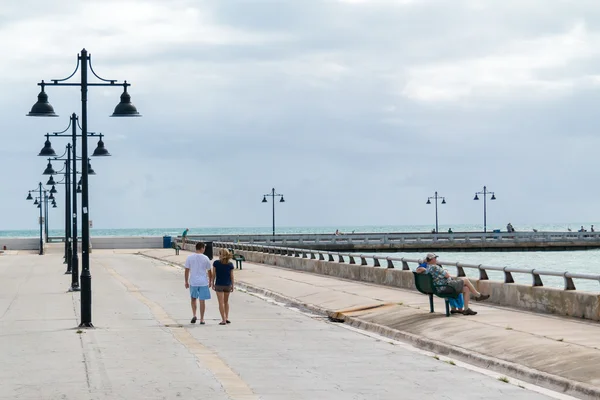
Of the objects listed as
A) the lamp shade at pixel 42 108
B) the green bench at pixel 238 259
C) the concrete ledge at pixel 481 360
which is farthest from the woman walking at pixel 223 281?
the green bench at pixel 238 259

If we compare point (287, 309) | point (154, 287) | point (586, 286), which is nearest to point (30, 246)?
point (586, 286)

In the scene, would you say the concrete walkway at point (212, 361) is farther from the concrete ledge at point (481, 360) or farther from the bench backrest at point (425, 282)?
the bench backrest at point (425, 282)

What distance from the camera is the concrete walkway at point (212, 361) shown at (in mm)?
13688

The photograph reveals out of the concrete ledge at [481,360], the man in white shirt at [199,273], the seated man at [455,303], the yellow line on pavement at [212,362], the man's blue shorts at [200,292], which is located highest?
the man in white shirt at [199,273]

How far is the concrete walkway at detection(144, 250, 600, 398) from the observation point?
598 inches

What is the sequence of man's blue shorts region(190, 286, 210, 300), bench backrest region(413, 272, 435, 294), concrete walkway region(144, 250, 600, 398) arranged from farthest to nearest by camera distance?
man's blue shorts region(190, 286, 210, 300), bench backrest region(413, 272, 435, 294), concrete walkway region(144, 250, 600, 398)

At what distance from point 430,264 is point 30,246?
4118 inches

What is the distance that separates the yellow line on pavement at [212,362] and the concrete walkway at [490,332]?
12.9 ft

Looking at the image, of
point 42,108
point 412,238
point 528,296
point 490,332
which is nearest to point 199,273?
point 42,108

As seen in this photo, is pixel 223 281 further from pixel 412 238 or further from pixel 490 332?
pixel 412 238

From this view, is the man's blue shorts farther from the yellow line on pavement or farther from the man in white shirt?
the yellow line on pavement

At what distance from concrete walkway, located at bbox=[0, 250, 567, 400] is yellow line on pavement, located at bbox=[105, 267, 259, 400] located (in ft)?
0.05

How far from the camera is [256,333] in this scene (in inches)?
856

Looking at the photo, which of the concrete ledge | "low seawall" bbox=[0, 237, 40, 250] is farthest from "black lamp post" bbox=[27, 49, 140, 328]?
"low seawall" bbox=[0, 237, 40, 250]
